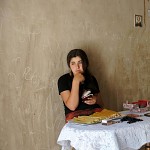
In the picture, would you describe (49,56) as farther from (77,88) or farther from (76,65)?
(77,88)

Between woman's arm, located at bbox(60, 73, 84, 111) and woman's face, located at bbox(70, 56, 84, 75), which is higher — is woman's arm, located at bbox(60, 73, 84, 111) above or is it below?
below

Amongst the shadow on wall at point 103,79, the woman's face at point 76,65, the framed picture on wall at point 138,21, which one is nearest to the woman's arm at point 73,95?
the woman's face at point 76,65

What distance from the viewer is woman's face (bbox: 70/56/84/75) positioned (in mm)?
2283

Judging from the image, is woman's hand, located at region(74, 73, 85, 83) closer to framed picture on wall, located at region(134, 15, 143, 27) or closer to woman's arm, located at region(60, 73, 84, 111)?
woman's arm, located at region(60, 73, 84, 111)

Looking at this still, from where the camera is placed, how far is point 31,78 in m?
2.16

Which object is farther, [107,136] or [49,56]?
[49,56]

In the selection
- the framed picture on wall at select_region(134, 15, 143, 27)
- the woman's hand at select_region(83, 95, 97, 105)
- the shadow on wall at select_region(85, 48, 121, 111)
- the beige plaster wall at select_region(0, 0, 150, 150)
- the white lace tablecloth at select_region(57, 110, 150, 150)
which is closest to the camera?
the white lace tablecloth at select_region(57, 110, 150, 150)

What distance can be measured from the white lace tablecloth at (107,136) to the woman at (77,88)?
294 mm

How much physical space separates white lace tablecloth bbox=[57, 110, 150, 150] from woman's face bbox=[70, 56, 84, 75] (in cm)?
59

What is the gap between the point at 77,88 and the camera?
210 centimetres

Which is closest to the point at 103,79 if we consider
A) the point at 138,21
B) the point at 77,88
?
the point at 77,88

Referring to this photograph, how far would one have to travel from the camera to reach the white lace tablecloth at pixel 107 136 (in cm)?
165

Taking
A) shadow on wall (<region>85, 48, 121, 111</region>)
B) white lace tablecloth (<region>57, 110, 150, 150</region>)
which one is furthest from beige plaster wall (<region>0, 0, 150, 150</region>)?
white lace tablecloth (<region>57, 110, 150, 150</region>)

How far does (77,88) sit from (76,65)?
268 mm
